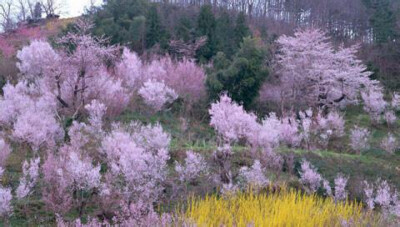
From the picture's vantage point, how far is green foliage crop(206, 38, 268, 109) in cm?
1434

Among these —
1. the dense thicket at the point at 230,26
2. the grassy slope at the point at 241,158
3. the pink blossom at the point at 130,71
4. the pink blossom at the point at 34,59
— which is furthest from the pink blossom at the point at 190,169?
the dense thicket at the point at 230,26

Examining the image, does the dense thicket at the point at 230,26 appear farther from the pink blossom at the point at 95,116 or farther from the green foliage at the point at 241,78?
the pink blossom at the point at 95,116

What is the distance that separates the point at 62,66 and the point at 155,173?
548 cm

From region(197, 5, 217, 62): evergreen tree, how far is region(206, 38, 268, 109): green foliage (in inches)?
183

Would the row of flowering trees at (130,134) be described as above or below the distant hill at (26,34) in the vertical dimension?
below

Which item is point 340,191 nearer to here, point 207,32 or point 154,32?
point 207,32

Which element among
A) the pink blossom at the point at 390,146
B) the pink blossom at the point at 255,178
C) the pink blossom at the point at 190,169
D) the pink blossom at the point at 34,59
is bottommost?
the pink blossom at the point at 390,146

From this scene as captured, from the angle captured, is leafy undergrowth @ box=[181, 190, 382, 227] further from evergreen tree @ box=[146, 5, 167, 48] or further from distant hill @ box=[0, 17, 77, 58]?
distant hill @ box=[0, 17, 77, 58]

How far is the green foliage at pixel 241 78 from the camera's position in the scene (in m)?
14.3

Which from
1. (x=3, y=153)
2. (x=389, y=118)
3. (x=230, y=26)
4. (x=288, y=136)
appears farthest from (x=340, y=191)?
(x=230, y=26)

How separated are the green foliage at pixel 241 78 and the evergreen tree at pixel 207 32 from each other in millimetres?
4644

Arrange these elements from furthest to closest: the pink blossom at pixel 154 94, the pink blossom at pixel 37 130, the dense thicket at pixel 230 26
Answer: the dense thicket at pixel 230 26, the pink blossom at pixel 154 94, the pink blossom at pixel 37 130

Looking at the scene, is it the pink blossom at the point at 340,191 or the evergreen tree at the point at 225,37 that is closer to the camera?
the pink blossom at the point at 340,191

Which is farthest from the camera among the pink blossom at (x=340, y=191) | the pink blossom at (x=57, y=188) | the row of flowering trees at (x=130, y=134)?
the pink blossom at (x=340, y=191)
